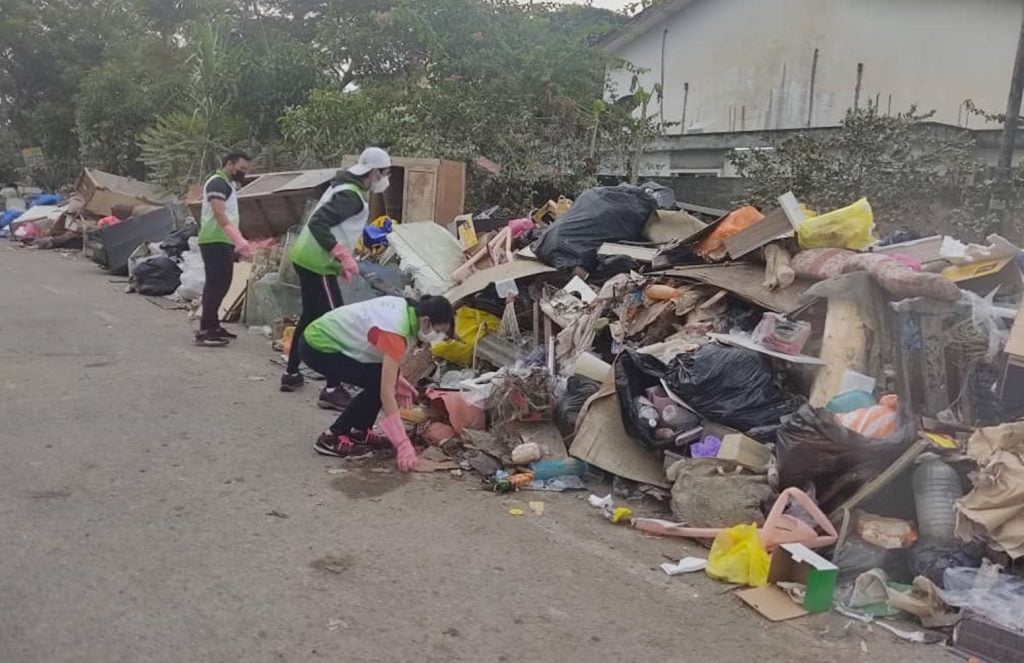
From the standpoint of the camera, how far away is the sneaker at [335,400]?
5.62 m

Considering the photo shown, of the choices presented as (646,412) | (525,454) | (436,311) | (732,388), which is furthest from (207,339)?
(732,388)

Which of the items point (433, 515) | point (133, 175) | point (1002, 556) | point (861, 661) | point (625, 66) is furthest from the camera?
point (133, 175)

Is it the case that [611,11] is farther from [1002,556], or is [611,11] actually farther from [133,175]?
[1002,556]

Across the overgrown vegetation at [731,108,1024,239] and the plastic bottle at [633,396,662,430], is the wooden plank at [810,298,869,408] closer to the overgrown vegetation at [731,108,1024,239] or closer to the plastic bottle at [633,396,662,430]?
the plastic bottle at [633,396,662,430]

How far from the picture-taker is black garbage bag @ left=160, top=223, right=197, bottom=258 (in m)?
10.4

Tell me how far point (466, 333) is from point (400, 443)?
2.00 m

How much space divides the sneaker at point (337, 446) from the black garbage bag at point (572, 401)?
3.64 feet

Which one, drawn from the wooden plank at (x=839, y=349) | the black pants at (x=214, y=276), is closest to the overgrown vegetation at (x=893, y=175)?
the wooden plank at (x=839, y=349)

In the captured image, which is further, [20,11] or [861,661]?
[20,11]

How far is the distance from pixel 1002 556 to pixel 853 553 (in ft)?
1.74

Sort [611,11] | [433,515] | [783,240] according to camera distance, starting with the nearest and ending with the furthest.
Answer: [433,515]
[783,240]
[611,11]

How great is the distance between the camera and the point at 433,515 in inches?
159

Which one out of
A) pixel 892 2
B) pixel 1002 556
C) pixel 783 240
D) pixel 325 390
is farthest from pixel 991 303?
pixel 892 2

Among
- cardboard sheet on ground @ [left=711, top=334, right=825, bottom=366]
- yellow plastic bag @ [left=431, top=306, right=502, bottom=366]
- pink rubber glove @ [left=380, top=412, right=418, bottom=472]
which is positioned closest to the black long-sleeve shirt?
yellow plastic bag @ [left=431, top=306, right=502, bottom=366]
